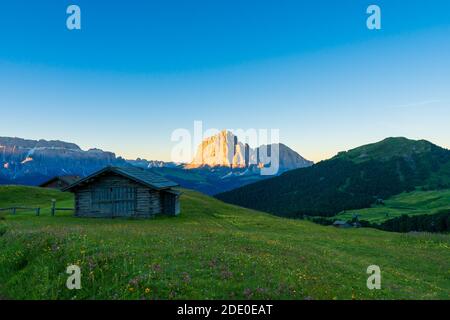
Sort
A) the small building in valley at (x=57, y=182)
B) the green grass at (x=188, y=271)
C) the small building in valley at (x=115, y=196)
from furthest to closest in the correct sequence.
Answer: the small building in valley at (x=57, y=182), the small building in valley at (x=115, y=196), the green grass at (x=188, y=271)

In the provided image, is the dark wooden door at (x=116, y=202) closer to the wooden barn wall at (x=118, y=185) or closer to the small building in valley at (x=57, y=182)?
the wooden barn wall at (x=118, y=185)

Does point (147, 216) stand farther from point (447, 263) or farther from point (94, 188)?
point (447, 263)

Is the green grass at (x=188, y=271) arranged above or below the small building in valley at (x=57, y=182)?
below

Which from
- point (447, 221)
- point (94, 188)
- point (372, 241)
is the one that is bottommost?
point (447, 221)

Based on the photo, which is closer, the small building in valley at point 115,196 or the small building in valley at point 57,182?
the small building in valley at point 115,196

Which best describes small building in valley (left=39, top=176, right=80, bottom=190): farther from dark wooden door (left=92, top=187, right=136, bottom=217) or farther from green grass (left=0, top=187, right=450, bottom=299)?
green grass (left=0, top=187, right=450, bottom=299)

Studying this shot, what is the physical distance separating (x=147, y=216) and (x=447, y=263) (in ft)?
118

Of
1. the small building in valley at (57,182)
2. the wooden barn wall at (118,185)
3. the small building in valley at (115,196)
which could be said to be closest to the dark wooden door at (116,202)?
the small building in valley at (115,196)

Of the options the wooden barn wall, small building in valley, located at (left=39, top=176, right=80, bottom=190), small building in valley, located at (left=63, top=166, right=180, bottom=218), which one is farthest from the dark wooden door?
small building in valley, located at (left=39, top=176, right=80, bottom=190)

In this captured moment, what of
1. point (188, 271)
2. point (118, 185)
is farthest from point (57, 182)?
point (188, 271)

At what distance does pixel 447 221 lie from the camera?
441 feet
